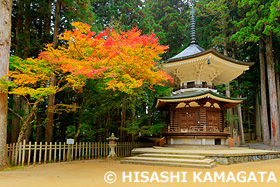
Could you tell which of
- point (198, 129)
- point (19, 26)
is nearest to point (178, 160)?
point (198, 129)

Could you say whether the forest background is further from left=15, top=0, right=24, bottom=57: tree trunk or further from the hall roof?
the hall roof

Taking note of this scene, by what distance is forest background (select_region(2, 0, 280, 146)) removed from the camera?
45.8ft

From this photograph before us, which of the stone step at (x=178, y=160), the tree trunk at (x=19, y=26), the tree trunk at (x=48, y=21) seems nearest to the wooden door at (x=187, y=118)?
the stone step at (x=178, y=160)

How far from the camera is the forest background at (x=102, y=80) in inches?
550

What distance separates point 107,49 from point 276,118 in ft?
55.0

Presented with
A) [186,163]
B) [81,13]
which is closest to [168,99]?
[186,163]

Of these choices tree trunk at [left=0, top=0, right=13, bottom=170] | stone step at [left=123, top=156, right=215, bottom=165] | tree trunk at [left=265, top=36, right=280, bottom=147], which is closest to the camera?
tree trunk at [left=0, top=0, right=13, bottom=170]

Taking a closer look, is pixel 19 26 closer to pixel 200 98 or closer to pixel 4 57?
pixel 4 57

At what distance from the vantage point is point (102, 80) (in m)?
13.0

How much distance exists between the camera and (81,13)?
599 inches

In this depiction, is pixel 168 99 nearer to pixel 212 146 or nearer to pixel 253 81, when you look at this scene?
pixel 212 146

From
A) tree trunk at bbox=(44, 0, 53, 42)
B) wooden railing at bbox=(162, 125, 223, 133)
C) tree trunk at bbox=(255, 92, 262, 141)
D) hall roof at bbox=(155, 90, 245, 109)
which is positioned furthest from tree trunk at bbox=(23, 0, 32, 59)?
tree trunk at bbox=(255, 92, 262, 141)

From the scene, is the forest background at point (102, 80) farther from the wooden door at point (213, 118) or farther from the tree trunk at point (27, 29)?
the wooden door at point (213, 118)

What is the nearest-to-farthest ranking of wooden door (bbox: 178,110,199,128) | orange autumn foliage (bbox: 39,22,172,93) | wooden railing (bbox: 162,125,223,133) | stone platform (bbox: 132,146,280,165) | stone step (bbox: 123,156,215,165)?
stone step (bbox: 123,156,215,165) → orange autumn foliage (bbox: 39,22,172,93) → stone platform (bbox: 132,146,280,165) → wooden railing (bbox: 162,125,223,133) → wooden door (bbox: 178,110,199,128)
